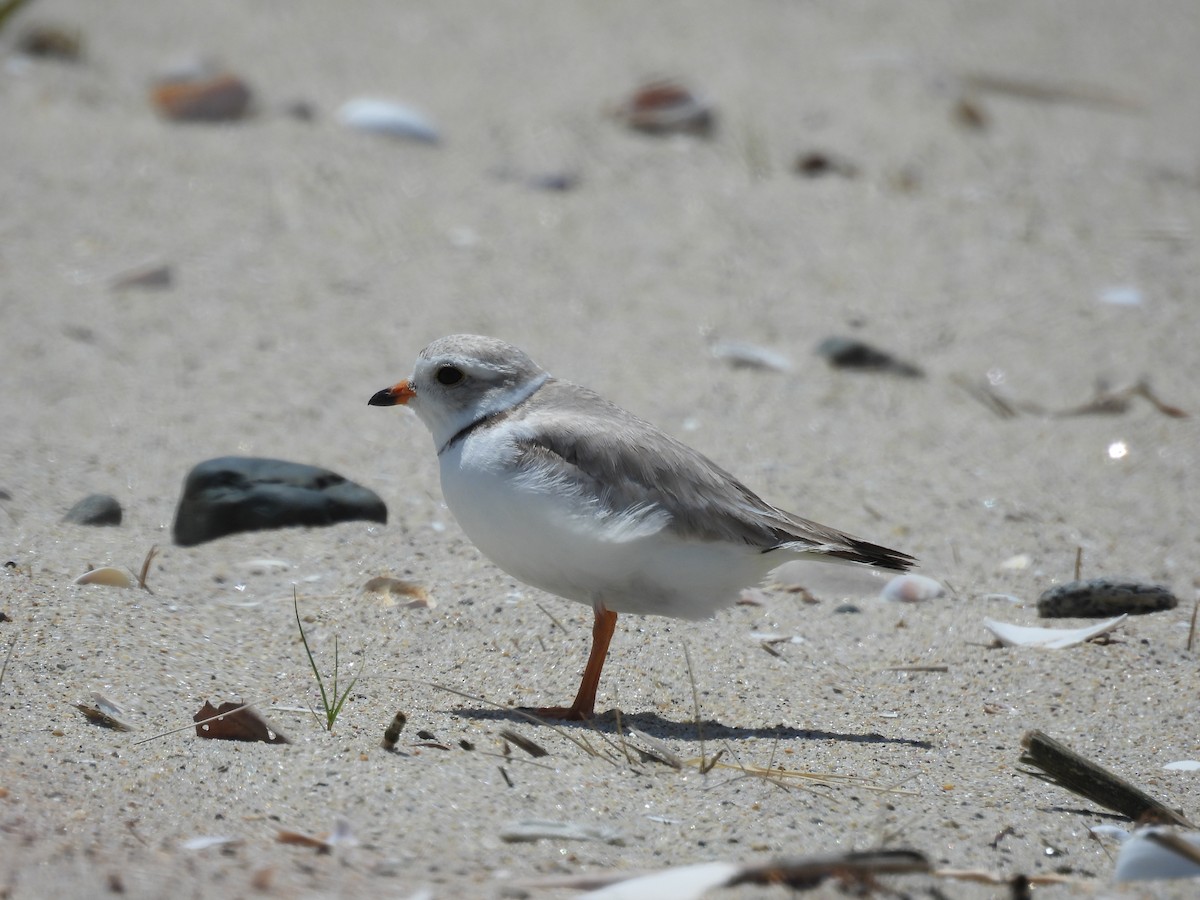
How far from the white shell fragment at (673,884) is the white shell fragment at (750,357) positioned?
13.1ft

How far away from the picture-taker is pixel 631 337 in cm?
653

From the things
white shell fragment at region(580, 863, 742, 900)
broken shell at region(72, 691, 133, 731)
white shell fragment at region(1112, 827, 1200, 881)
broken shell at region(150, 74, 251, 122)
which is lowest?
broken shell at region(72, 691, 133, 731)

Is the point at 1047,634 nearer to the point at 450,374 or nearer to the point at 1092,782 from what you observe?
the point at 1092,782

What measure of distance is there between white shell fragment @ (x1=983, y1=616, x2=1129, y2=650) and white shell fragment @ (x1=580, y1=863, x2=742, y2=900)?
1896 millimetres

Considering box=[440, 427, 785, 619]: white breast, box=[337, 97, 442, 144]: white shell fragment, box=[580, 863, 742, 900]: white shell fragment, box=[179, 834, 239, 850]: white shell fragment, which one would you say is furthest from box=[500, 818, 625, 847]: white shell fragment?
box=[337, 97, 442, 144]: white shell fragment

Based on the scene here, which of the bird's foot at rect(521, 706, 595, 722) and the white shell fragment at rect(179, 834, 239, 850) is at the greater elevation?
the white shell fragment at rect(179, 834, 239, 850)

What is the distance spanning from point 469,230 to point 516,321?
106cm

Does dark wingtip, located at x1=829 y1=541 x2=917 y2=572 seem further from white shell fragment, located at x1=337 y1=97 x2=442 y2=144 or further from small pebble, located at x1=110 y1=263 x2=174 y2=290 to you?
white shell fragment, located at x1=337 y1=97 x2=442 y2=144

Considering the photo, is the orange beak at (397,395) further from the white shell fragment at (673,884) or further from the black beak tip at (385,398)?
the white shell fragment at (673,884)

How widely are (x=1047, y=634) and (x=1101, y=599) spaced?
296 mm

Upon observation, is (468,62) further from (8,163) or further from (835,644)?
(835,644)

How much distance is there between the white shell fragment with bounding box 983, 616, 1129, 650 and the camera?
4.07m

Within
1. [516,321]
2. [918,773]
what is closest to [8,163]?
[516,321]

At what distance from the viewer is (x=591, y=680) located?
136 inches
